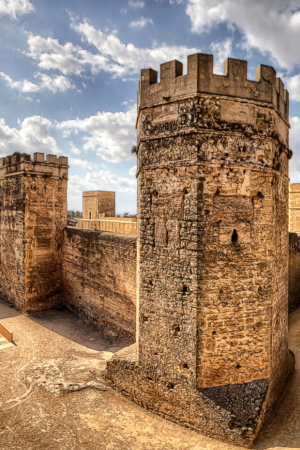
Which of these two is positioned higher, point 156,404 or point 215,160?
point 215,160

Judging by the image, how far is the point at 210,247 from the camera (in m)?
5.00

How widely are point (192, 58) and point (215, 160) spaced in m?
1.76

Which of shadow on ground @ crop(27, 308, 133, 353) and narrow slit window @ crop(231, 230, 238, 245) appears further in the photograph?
shadow on ground @ crop(27, 308, 133, 353)

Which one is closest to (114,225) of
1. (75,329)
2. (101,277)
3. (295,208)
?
(101,277)

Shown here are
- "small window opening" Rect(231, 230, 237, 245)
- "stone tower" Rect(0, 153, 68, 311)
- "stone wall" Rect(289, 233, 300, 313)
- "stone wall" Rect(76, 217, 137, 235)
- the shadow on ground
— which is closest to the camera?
"small window opening" Rect(231, 230, 237, 245)

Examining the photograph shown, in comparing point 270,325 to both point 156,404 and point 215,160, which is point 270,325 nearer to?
point 156,404

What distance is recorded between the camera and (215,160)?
495 cm

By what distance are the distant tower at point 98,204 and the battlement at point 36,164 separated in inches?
480

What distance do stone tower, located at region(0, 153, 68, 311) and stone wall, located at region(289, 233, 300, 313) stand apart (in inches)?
353

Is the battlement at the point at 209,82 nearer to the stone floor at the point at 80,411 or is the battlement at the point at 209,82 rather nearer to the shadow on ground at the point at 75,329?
the stone floor at the point at 80,411

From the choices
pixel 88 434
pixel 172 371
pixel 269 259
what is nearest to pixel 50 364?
pixel 88 434

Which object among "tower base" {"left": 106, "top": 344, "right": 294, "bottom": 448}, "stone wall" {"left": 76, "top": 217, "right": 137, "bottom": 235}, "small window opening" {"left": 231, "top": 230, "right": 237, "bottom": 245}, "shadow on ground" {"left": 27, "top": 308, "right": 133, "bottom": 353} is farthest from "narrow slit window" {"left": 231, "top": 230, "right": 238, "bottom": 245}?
"stone wall" {"left": 76, "top": 217, "right": 137, "bottom": 235}

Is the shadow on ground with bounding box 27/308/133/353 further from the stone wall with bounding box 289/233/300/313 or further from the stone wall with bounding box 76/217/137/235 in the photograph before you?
the stone wall with bounding box 289/233/300/313

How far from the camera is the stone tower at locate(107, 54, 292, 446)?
4.95 meters
